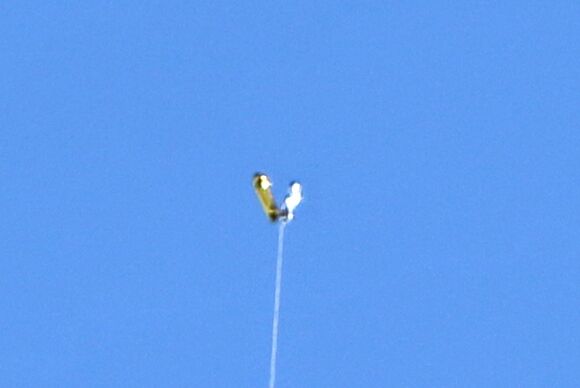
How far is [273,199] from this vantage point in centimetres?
1672

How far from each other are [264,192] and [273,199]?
89 millimetres

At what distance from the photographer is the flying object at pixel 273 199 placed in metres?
16.5

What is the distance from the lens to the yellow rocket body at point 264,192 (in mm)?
16656

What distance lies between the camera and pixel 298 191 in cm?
1650

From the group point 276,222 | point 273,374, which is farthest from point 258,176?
point 273,374

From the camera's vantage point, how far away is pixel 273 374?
1747 centimetres

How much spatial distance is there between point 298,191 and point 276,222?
304 mm

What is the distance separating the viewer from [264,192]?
1673cm

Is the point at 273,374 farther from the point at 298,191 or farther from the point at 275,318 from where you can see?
the point at 298,191

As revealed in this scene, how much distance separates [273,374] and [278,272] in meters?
0.84

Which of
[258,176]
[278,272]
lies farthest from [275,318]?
[258,176]

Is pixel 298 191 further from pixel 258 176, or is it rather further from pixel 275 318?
pixel 275 318

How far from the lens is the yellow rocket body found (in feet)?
54.6

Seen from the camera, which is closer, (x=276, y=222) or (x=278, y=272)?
(x=276, y=222)
